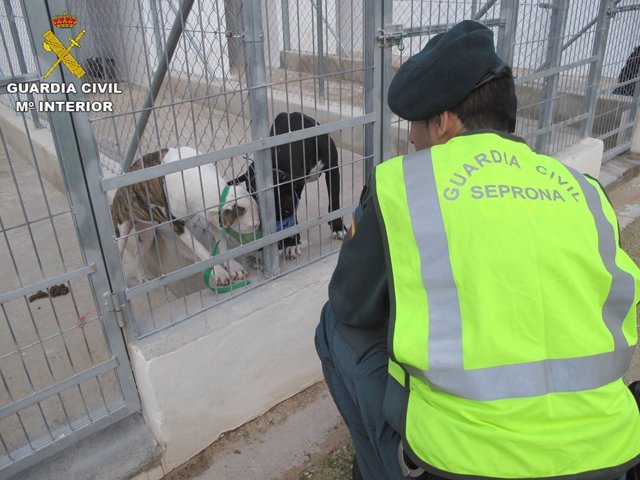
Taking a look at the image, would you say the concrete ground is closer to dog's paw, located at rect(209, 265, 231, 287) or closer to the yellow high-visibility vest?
dog's paw, located at rect(209, 265, 231, 287)

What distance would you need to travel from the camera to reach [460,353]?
3.81 ft

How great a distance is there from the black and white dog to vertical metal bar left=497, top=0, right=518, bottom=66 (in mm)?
1348

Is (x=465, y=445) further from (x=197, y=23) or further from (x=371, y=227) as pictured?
(x=197, y=23)

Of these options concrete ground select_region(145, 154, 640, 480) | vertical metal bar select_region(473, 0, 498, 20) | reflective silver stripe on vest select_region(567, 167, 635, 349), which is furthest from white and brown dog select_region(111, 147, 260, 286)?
vertical metal bar select_region(473, 0, 498, 20)

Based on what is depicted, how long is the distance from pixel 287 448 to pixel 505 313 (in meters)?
1.76


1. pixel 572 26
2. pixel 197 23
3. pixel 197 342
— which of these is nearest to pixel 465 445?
pixel 197 342

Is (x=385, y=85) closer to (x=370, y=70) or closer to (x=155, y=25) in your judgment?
(x=370, y=70)

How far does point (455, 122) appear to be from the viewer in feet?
4.93

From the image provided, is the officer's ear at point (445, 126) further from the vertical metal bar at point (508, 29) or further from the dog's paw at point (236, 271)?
the vertical metal bar at point (508, 29)

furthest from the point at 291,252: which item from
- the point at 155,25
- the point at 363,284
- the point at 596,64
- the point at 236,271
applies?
the point at 596,64

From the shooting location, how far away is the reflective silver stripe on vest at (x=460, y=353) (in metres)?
1.16

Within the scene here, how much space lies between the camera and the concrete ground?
2465 mm

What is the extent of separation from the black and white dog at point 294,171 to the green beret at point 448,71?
3.74 feet

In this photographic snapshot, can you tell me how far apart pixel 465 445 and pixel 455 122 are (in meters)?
0.84
